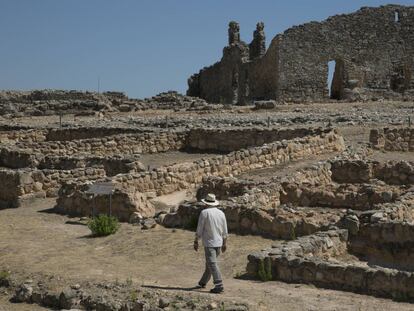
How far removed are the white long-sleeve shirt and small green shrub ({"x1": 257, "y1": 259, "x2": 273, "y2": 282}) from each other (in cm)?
62

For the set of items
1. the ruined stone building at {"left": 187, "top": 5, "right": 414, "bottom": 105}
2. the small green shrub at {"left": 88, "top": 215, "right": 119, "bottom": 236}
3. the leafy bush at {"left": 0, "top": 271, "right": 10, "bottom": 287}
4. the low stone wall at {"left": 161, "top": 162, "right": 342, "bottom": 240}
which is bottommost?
the leafy bush at {"left": 0, "top": 271, "right": 10, "bottom": 287}

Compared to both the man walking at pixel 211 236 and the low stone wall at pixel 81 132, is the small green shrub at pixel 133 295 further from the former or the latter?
the low stone wall at pixel 81 132

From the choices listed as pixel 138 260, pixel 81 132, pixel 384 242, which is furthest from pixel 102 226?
pixel 81 132

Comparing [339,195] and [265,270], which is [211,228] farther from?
[339,195]

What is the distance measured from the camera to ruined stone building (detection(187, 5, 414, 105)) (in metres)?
44.2

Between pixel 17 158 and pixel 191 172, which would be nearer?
pixel 191 172

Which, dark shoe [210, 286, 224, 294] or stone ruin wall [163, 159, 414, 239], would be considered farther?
stone ruin wall [163, 159, 414, 239]

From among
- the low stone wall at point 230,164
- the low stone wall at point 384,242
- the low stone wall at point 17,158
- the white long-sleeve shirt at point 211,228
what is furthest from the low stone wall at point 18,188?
the low stone wall at point 384,242

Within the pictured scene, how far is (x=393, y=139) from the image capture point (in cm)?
2366

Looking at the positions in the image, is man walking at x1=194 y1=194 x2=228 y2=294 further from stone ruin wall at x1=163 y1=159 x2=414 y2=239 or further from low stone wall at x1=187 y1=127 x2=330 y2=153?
low stone wall at x1=187 y1=127 x2=330 y2=153

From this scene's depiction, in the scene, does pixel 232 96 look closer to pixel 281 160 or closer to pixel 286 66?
pixel 286 66

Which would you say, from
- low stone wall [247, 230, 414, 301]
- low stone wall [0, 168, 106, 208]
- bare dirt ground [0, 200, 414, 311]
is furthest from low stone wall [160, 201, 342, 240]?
A: low stone wall [0, 168, 106, 208]

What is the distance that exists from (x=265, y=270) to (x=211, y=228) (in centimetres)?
91

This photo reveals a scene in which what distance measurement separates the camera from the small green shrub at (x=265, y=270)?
974cm
